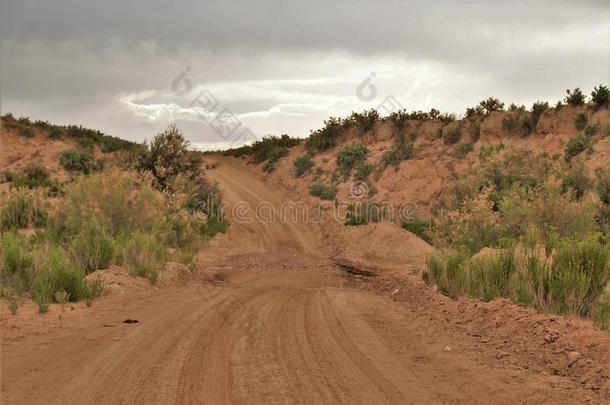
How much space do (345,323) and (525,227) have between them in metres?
9.78

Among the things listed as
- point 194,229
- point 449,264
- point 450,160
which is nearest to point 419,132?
point 450,160

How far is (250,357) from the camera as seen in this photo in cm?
737

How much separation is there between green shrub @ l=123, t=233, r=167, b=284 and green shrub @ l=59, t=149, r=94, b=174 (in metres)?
23.2

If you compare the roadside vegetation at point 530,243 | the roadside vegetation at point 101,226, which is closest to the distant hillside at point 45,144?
the roadside vegetation at point 101,226

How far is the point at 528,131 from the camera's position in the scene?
110 ft

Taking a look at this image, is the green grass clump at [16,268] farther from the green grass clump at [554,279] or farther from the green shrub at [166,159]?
the green shrub at [166,159]

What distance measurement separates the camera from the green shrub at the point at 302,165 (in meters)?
45.0

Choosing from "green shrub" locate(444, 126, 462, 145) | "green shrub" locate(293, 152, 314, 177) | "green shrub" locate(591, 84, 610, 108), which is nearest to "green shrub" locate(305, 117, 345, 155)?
"green shrub" locate(293, 152, 314, 177)

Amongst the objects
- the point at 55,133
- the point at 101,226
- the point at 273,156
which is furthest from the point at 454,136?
the point at 55,133

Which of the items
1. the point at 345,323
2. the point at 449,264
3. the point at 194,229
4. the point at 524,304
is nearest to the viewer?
the point at 524,304

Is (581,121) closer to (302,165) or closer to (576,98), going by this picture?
(576,98)

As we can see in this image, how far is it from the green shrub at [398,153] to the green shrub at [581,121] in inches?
414

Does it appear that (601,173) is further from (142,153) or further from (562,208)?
(142,153)

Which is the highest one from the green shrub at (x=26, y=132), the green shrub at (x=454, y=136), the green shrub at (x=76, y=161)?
the green shrub at (x=26, y=132)
